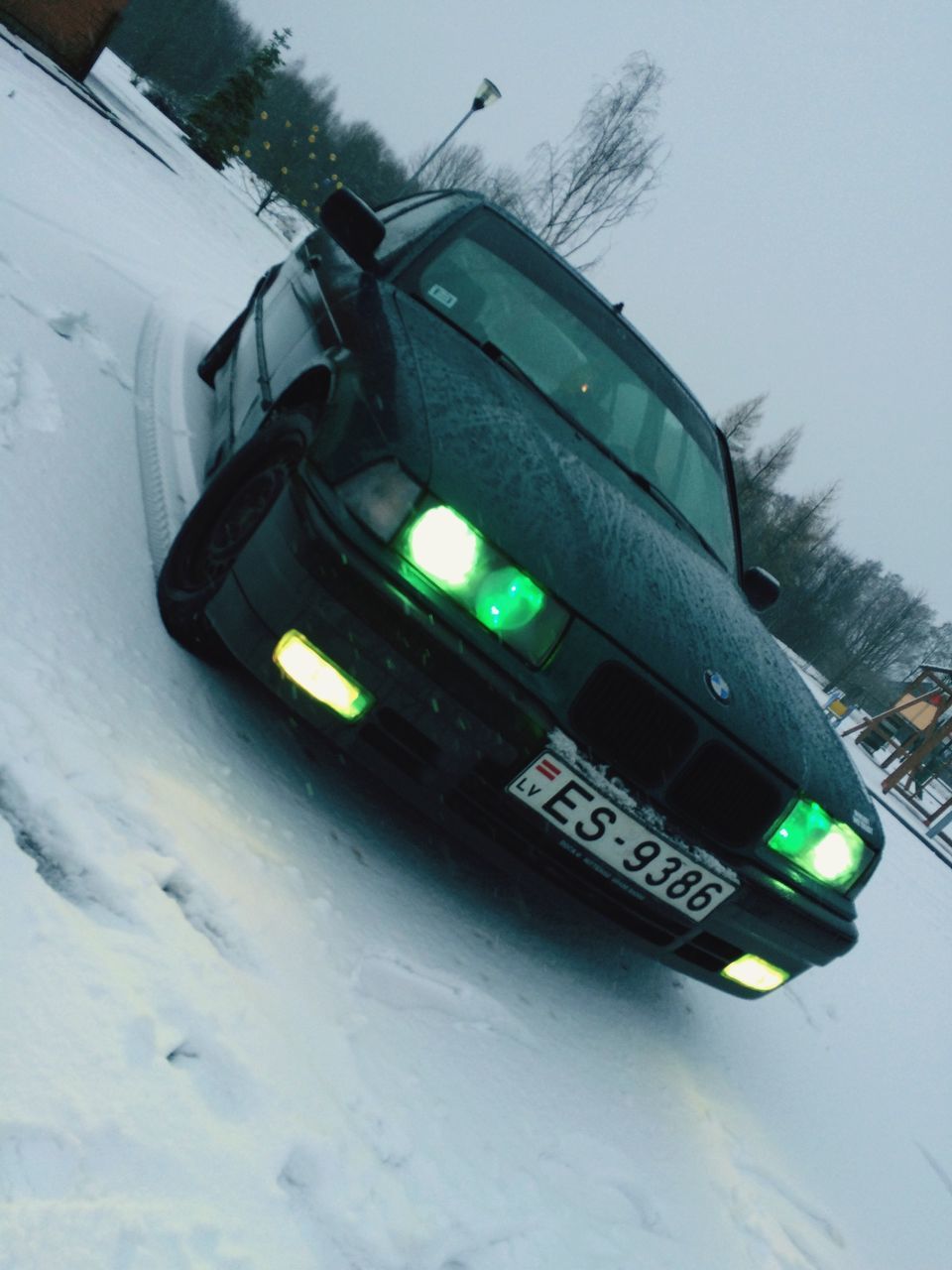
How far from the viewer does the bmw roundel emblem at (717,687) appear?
5.94 feet

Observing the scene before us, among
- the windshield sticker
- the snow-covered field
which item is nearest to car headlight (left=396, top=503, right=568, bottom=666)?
the snow-covered field

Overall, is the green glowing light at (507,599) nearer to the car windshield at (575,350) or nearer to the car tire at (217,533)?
the car tire at (217,533)

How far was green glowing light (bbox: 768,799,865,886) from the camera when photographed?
1.91 meters

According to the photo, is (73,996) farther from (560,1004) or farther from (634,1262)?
(560,1004)

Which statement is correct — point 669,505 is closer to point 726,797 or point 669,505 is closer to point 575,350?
point 575,350

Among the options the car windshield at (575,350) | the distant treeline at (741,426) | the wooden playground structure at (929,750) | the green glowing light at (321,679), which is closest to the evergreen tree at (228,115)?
the distant treeline at (741,426)

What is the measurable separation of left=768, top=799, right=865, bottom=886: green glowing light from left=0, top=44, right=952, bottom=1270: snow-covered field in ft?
2.03

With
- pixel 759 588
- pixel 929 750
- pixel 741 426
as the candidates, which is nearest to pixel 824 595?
pixel 741 426

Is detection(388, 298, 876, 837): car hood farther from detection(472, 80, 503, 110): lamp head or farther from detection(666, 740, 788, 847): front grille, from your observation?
detection(472, 80, 503, 110): lamp head

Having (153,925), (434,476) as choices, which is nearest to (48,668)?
(153,925)

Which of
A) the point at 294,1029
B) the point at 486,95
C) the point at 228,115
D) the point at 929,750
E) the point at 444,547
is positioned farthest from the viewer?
the point at 228,115

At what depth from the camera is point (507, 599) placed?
167 centimetres

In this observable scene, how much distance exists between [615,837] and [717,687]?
0.41 meters

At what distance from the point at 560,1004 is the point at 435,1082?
557mm
